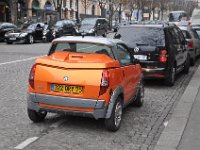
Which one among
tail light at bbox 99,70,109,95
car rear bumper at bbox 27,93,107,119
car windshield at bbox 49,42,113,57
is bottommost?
car rear bumper at bbox 27,93,107,119

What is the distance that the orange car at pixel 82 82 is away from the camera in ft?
22.5

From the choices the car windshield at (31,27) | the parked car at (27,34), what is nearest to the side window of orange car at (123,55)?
the parked car at (27,34)

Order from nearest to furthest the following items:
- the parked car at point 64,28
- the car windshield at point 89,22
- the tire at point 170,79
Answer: the tire at point 170,79 → the parked car at point 64,28 → the car windshield at point 89,22

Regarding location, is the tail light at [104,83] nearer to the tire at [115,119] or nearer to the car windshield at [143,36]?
the tire at [115,119]

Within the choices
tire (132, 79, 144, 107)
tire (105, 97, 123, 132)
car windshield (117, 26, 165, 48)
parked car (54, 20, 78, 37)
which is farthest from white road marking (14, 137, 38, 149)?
parked car (54, 20, 78, 37)

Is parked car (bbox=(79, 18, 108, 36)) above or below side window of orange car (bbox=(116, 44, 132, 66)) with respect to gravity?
below

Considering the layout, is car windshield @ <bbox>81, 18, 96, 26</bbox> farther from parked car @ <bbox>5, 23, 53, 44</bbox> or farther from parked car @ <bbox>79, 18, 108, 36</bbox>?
parked car @ <bbox>5, 23, 53, 44</bbox>

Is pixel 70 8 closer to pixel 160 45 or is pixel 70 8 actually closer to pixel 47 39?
pixel 47 39

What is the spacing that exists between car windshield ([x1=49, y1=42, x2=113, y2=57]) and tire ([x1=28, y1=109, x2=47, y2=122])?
112cm

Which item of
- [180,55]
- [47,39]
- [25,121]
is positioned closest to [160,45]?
[180,55]

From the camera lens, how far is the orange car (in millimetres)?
6852

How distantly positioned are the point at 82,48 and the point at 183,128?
7.11 ft

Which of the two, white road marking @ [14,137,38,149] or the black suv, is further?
the black suv

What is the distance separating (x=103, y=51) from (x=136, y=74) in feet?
3.97
